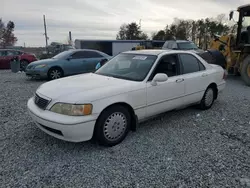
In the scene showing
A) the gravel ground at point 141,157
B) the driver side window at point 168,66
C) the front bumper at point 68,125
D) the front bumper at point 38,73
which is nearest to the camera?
the gravel ground at point 141,157

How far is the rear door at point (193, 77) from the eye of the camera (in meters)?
4.38

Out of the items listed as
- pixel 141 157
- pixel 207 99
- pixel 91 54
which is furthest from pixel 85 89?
pixel 91 54

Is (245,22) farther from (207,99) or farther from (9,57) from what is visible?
(9,57)

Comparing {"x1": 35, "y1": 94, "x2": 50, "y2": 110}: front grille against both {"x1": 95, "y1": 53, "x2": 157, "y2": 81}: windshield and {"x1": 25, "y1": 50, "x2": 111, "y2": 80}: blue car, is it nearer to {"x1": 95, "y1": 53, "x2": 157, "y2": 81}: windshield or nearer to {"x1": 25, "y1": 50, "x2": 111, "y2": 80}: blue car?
{"x1": 95, "y1": 53, "x2": 157, "y2": 81}: windshield

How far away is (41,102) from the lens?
128 inches

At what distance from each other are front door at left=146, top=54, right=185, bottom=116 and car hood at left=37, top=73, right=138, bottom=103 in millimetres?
447

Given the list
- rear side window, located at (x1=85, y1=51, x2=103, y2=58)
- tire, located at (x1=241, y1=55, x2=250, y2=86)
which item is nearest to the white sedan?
tire, located at (x1=241, y1=55, x2=250, y2=86)

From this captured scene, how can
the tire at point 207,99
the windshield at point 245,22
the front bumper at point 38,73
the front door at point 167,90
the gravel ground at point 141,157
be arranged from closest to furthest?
the gravel ground at point 141,157, the front door at point 167,90, the tire at point 207,99, the windshield at point 245,22, the front bumper at point 38,73

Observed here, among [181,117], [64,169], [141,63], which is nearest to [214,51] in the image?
[181,117]

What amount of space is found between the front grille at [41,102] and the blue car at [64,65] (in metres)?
5.86

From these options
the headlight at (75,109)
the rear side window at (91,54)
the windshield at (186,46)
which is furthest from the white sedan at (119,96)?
the windshield at (186,46)

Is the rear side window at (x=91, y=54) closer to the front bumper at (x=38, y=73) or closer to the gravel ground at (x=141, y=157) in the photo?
the front bumper at (x=38, y=73)

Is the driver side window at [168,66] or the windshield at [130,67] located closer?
the windshield at [130,67]

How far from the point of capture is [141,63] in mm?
3988
